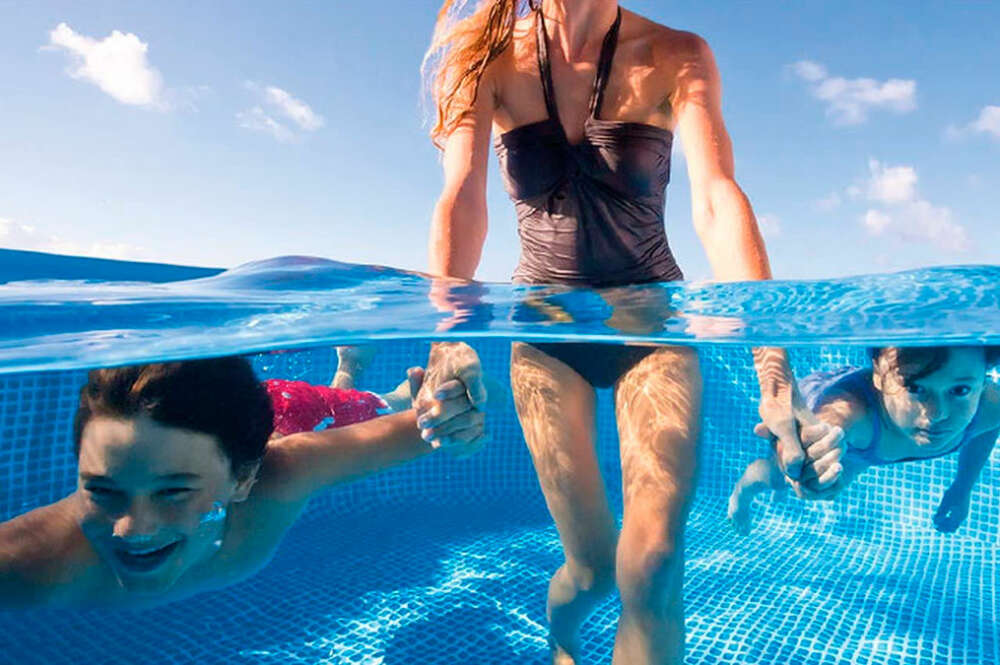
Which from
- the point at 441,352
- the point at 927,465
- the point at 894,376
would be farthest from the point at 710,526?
the point at 441,352

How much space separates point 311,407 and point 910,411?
5.56 meters

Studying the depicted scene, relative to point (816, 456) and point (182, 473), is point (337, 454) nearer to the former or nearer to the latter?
point (182, 473)

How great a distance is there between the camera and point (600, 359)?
10.8 ft

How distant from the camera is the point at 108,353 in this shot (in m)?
3.55

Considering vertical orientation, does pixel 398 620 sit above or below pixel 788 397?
below

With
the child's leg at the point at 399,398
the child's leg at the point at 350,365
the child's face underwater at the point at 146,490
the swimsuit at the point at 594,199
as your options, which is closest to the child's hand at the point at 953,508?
the swimsuit at the point at 594,199

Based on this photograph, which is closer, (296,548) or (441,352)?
(441,352)

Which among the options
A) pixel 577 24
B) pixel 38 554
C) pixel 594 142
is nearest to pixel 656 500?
pixel 594 142

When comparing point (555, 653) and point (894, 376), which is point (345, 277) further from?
point (894, 376)

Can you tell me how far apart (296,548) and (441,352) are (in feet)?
22.0

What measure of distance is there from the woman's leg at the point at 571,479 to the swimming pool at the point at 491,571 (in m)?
0.76

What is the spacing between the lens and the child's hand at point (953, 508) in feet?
19.7

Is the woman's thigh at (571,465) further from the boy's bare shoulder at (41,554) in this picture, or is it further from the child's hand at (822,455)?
the boy's bare shoulder at (41,554)

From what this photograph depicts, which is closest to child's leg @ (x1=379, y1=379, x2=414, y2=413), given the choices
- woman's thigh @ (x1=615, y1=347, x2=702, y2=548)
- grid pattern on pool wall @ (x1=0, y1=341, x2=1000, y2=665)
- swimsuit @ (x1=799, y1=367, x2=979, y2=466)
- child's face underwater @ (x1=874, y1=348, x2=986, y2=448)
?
grid pattern on pool wall @ (x1=0, y1=341, x2=1000, y2=665)
